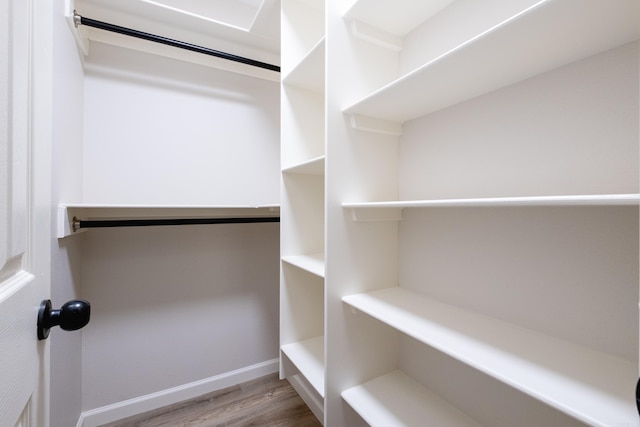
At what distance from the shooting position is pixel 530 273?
82 cm

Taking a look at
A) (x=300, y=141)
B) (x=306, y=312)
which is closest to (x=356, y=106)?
(x=300, y=141)

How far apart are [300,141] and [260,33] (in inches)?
30.5

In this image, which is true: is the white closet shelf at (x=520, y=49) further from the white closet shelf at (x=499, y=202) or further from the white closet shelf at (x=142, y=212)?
the white closet shelf at (x=142, y=212)

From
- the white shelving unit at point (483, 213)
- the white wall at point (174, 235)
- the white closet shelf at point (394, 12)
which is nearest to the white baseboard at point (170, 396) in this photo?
the white wall at point (174, 235)

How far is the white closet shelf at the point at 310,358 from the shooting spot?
119 centimetres

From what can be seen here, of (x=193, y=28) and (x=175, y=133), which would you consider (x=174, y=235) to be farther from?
(x=193, y=28)

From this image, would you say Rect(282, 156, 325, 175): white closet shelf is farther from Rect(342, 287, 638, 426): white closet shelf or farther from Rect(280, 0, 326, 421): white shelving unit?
Answer: Rect(342, 287, 638, 426): white closet shelf

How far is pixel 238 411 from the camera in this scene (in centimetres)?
166

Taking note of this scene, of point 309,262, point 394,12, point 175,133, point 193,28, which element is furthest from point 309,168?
point 193,28

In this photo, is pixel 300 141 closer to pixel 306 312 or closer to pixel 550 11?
pixel 306 312

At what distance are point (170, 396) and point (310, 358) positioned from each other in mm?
1080

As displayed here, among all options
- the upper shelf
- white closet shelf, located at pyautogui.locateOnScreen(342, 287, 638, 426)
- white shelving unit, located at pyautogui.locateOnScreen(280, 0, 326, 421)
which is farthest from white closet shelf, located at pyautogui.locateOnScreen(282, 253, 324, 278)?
the upper shelf

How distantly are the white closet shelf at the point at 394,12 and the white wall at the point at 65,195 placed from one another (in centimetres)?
115

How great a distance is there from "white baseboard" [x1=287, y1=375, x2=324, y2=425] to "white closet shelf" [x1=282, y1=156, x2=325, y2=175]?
4.27 ft
